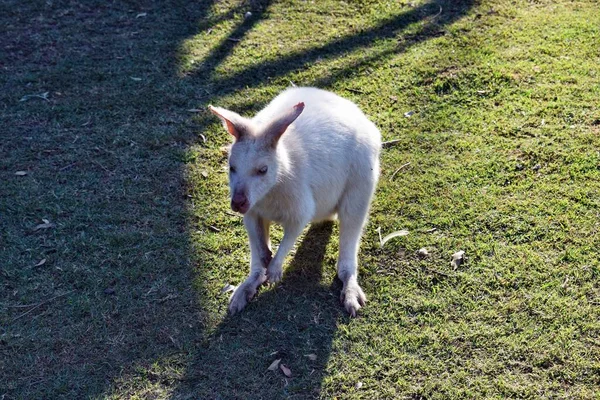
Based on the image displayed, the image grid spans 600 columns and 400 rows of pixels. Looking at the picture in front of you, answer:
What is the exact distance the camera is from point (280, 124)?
3.11 m

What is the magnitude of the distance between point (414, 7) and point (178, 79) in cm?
218

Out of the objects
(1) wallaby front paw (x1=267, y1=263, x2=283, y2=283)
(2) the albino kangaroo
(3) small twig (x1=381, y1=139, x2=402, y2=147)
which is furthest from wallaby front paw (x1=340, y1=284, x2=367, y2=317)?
(3) small twig (x1=381, y1=139, x2=402, y2=147)

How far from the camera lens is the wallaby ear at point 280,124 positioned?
3.10 m

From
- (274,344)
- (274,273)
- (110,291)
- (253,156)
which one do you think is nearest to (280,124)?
(253,156)

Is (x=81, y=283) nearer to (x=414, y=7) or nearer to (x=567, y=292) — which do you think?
(x=567, y=292)

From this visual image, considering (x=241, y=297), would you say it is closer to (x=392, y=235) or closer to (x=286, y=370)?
(x=286, y=370)

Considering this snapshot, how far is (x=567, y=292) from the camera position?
339 cm

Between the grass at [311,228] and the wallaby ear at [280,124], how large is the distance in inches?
33.9

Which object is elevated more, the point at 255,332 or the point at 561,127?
the point at 561,127

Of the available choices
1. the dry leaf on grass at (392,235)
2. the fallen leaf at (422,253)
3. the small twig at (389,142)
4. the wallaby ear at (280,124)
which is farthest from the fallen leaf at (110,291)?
the small twig at (389,142)

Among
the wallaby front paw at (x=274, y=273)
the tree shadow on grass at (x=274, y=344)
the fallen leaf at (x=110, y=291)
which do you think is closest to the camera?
the tree shadow on grass at (x=274, y=344)

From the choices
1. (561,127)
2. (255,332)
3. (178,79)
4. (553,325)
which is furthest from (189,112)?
(553,325)

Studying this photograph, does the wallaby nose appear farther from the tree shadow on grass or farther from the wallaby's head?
the tree shadow on grass

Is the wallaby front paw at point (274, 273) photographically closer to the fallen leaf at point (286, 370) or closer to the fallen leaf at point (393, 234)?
the fallen leaf at point (286, 370)
